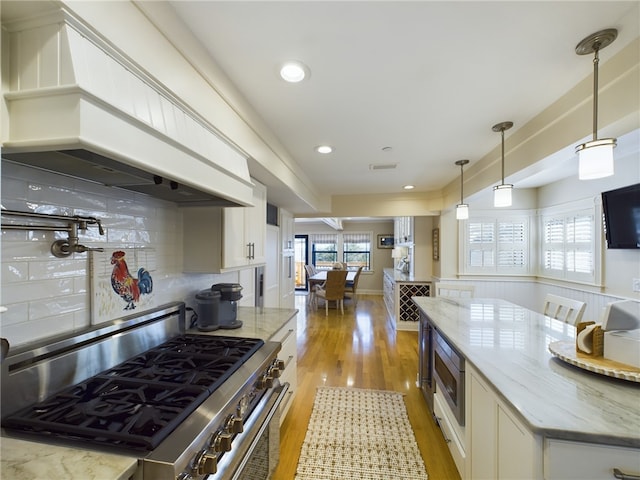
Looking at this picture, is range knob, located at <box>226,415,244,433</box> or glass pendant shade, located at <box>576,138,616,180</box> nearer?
range knob, located at <box>226,415,244,433</box>

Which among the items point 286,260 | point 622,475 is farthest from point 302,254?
point 622,475

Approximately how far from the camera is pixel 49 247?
1043 mm

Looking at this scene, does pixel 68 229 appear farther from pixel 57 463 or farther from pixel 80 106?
pixel 57 463

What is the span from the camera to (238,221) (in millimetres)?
1982

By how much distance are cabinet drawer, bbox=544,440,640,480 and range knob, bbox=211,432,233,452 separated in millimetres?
1093

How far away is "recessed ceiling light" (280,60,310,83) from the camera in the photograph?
1.35 metres

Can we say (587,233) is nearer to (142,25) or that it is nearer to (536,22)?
(536,22)

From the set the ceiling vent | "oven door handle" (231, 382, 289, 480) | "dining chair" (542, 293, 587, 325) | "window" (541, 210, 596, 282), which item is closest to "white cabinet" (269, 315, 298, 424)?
"oven door handle" (231, 382, 289, 480)

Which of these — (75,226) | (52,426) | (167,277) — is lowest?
Answer: (52,426)

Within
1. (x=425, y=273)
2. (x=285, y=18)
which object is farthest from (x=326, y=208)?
(x=285, y=18)

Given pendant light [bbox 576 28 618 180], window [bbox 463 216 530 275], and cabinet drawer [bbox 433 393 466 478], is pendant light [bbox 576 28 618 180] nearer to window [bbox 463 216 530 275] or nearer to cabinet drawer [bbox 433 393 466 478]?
cabinet drawer [bbox 433 393 466 478]

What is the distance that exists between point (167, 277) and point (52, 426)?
984 millimetres

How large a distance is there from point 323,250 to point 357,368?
6283mm

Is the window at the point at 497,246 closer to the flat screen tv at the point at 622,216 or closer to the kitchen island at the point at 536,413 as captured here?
the flat screen tv at the point at 622,216
